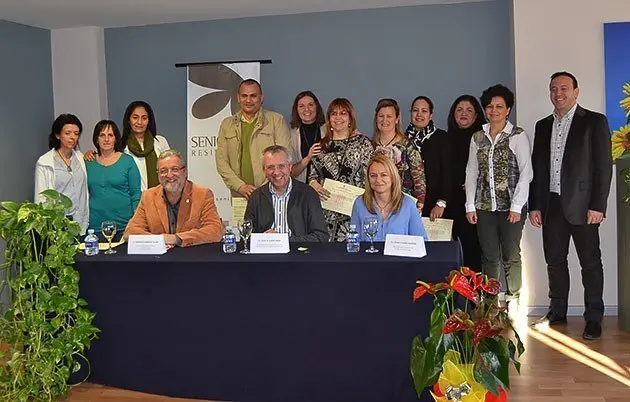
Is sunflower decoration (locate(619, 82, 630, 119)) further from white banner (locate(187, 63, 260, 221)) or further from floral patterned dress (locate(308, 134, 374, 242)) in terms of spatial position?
white banner (locate(187, 63, 260, 221))

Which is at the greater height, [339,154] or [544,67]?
[544,67]

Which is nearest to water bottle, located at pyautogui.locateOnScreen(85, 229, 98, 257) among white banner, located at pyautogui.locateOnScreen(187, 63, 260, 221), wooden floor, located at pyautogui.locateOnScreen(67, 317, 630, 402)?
wooden floor, located at pyautogui.locateOnScreen(67, 317, 630, 402)

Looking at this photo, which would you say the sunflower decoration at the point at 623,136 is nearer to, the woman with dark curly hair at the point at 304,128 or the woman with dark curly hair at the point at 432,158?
the woman with dark curly hair at the point at 432,158

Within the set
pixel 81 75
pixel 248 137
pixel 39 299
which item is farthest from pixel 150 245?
pixel 81 75

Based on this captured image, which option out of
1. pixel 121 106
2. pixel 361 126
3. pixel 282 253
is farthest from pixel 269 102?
pixel 282 253

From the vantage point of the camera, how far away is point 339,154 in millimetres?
4680

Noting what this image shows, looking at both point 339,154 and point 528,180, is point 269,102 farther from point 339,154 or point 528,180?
point 528,180

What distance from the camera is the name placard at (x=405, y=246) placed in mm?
3316

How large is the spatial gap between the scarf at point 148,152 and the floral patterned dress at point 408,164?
166 cm

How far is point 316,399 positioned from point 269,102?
340 centimetres

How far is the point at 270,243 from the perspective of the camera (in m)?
3.59

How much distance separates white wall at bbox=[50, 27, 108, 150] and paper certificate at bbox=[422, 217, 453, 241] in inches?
124

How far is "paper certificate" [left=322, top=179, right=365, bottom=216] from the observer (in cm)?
459

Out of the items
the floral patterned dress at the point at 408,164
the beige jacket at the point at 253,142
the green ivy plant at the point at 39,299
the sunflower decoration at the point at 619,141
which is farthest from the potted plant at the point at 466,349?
the beige jacket at the point at 253,142
